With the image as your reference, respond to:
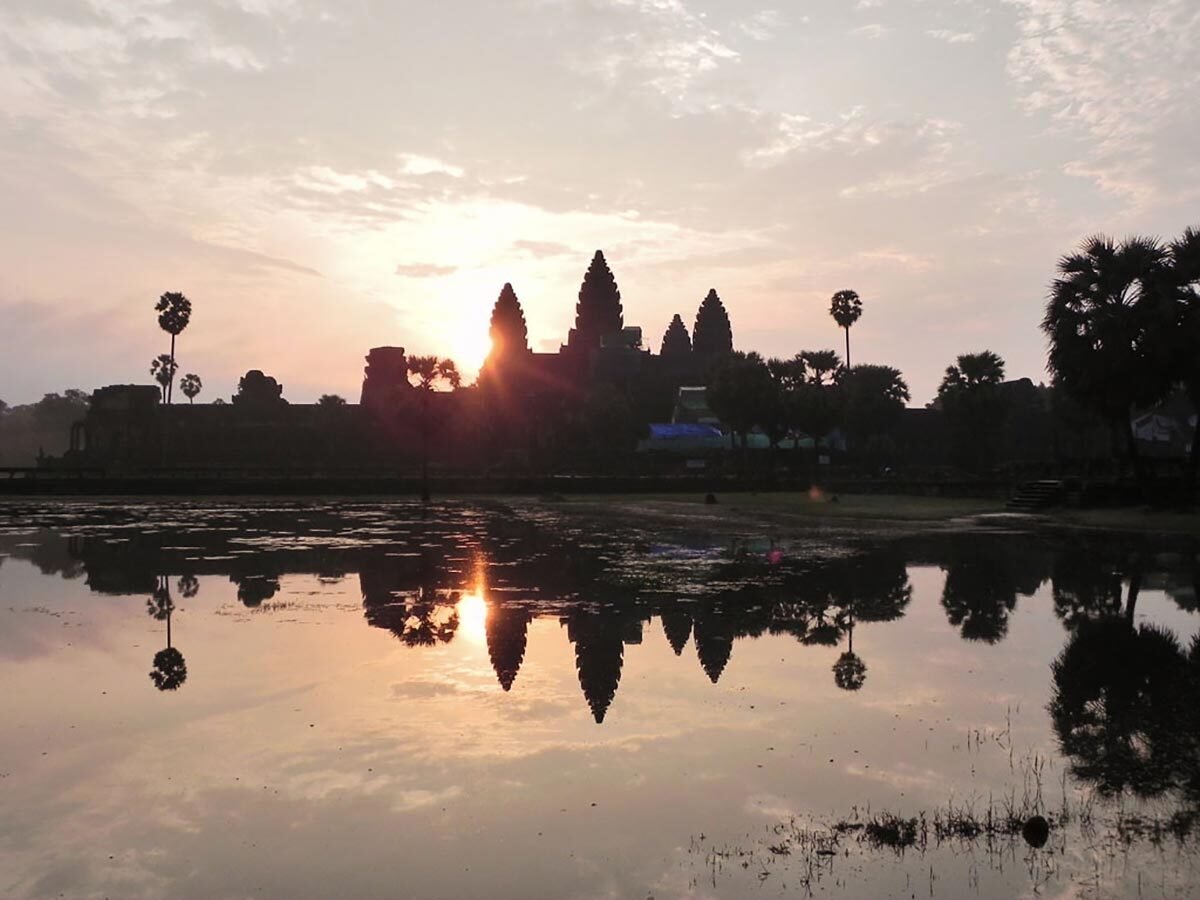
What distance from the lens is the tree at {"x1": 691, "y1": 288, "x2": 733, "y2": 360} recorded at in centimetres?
14612

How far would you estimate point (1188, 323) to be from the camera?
3525 cm

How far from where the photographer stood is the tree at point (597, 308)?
142 metres

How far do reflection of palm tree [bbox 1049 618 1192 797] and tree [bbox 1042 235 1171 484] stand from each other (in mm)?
25165

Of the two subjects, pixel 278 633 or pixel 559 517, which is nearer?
pixel 278 633

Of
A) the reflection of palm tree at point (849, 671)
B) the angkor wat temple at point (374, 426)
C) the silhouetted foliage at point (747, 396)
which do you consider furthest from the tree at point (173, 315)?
the reflection of palm tree at point (849, 671)

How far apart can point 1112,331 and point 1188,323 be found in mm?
2480

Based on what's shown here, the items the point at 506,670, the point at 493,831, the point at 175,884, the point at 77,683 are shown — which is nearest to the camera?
the point at 175,884

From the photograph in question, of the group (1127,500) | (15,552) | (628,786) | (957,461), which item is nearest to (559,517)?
(15,552)

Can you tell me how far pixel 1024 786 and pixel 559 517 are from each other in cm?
3434

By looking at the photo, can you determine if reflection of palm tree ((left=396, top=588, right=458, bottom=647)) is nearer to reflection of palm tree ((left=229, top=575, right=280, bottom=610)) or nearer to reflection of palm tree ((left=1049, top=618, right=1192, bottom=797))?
reflection of palm tree ((left=229, top=575, right=280, bottom=610))

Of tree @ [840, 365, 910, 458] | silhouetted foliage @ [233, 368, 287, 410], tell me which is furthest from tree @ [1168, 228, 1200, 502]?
silhouetted foliage @ [233, 368, 287, 410]

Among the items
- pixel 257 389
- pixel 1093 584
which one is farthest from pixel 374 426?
pixel 1093 584

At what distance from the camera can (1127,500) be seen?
3966 centimetres

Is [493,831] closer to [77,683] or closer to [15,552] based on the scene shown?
[77,683]
